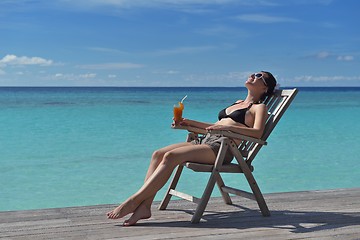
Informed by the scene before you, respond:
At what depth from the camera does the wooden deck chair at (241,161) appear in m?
4.06

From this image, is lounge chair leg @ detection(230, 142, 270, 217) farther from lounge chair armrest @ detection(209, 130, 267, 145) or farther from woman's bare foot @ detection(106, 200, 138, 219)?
woman's bare foot @ detection(106, 200, 138, 219)

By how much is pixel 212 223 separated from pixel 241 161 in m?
0.45

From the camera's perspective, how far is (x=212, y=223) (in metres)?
4.07

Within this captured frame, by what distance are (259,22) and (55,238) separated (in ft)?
144

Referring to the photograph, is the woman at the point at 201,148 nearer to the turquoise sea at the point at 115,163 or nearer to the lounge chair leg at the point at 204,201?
the lounge chair leg at the point at 204,201

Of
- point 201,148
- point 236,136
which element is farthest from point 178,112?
point 236,136

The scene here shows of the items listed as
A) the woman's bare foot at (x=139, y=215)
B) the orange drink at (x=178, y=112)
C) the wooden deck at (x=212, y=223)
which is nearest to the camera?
the wooden deck at (x=212, y=223)

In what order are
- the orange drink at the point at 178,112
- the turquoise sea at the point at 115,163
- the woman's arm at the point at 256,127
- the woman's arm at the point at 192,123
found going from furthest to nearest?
the turquoise sea at the point at 115,163 → the woman's arm at the point at 192,123 → the orange drink at the point at 178,112 → the woman's arm at the point at 256,127

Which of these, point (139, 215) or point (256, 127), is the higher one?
point (256, 127)

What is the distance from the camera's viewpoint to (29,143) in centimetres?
1375

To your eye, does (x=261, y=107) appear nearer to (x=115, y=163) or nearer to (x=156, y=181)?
(x=156, y=181)

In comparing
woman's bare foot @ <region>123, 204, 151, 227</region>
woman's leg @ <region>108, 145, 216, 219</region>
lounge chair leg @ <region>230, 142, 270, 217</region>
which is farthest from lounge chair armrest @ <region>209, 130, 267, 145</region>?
woman's bare foot @ <region>123, 204, 151, 227</region>

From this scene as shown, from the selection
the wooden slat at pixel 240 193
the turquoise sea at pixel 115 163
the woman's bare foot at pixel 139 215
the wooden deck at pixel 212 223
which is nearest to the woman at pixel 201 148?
the woman's bare foot at pixel 139 215

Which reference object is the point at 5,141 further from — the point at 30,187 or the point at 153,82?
the point at 153,82
